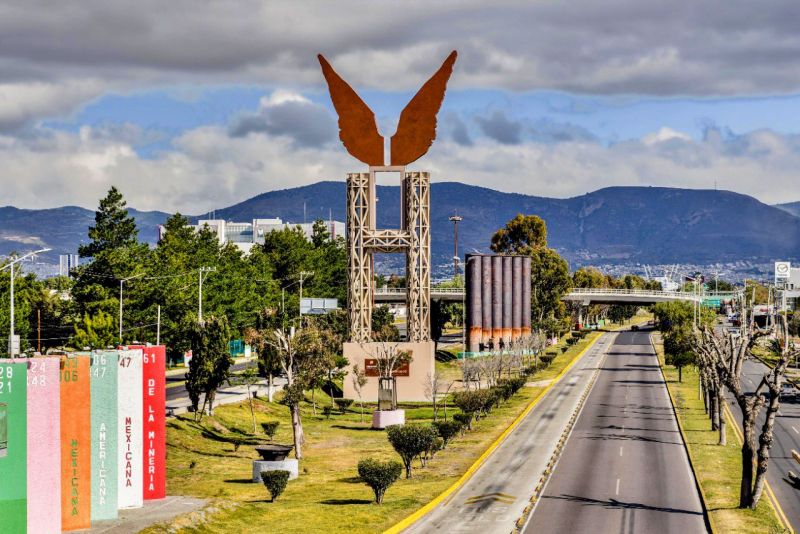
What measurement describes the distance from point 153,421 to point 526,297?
377 feet

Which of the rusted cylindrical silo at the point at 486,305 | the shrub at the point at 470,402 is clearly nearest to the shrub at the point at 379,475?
the shrub at the point at 470,402

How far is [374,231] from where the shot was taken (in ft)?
362

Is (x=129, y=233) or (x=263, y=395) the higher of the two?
(x=129, y=233)

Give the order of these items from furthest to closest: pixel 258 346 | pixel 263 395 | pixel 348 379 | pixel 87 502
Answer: pixel 348 379, pixel 263 395, pixel 258 346, pixel 87 502

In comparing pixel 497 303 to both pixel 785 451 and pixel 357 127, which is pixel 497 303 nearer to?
pixel 357 127

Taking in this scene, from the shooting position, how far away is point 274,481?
56.7 metres

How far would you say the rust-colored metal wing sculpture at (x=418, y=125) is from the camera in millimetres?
107812

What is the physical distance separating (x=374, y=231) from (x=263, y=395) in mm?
21345

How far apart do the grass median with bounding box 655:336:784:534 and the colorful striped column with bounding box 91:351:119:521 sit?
27.4 metres

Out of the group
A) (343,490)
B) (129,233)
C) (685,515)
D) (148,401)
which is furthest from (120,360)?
(129,233)

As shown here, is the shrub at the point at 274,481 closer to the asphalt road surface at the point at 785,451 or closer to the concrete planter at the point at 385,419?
the asphalt road surface at the point at 785,451

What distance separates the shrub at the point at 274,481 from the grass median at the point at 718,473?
21.7 meters

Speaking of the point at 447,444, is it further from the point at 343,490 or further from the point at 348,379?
the point at 348,379

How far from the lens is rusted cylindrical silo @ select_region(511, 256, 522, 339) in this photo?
162 meters
